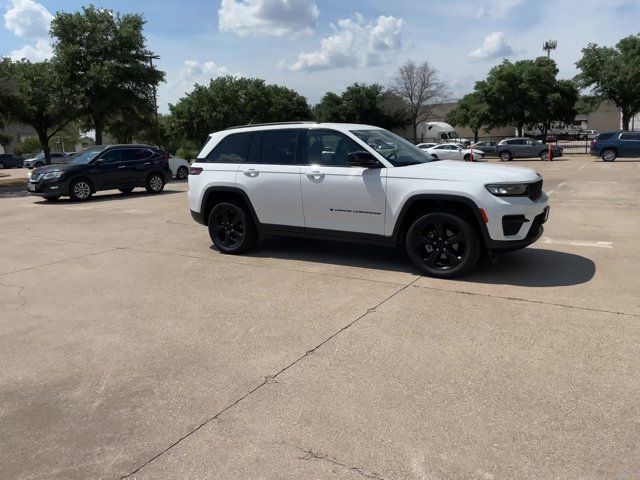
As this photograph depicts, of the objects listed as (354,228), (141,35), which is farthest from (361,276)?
(141,35)

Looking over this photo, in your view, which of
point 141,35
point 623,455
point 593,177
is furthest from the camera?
point 141,35

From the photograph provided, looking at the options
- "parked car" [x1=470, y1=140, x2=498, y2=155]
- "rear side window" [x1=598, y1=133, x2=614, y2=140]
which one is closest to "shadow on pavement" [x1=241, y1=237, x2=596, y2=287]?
"rear side window" [x1=598, y1=133, x2=614, y2=140]

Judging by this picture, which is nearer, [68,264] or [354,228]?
[354,228]

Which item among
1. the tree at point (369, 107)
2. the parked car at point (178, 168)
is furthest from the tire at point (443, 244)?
the tree at point (369, 107)

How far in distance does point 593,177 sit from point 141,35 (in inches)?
874

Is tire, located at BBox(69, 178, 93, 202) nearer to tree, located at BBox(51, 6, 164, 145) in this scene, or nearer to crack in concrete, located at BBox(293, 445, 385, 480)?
tree, located at BBox(51, 6, 164, 145)

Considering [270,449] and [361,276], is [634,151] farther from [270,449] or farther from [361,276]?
[270,449]

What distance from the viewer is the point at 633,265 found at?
652cm

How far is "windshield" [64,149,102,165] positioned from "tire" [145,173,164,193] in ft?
5.99

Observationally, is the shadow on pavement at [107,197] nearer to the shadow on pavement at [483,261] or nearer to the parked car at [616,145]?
the shadow on pavement at [483,261]

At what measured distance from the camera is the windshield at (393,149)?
6.50 m

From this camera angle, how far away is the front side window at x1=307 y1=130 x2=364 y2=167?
662 centimetres

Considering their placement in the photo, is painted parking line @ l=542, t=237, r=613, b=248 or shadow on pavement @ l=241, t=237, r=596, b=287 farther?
painted parking line @ l=542, t=237, r=613, b=248

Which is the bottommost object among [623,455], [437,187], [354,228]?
[623,455]
